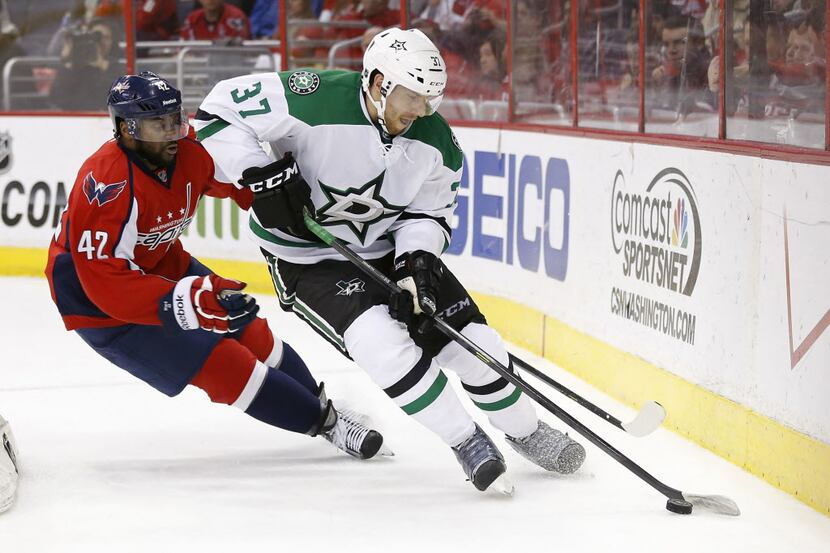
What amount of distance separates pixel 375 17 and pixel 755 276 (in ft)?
11.9

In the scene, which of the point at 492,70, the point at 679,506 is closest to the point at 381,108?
the point at 679,506

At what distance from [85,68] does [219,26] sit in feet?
2.70

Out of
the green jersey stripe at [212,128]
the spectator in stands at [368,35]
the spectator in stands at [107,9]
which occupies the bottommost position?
the green jersey stripe at [212,128]

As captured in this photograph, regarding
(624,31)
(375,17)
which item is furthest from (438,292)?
(375,17)

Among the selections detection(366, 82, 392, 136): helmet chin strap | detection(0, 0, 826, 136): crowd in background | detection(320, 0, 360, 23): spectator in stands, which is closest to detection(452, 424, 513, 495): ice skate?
detection(366, 82, 392, 136): helmet chin strap

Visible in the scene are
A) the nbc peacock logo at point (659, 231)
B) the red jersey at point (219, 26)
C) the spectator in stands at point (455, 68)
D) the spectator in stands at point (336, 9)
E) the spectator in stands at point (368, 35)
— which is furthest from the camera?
the red jersey at point (219, 26)

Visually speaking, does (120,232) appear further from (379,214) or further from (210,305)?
(379,214)

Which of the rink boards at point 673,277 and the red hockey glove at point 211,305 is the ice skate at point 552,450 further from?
the red hockey glove at point 211,305

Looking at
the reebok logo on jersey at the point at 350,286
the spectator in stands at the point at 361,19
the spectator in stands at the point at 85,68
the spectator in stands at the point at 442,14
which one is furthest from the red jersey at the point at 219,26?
the reebok logo on jersey at the point at 350,286

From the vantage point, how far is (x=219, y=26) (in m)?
7.05

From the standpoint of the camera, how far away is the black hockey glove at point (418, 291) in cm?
305

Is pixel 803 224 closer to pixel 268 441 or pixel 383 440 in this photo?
pixel 383 440

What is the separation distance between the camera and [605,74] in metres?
4.54

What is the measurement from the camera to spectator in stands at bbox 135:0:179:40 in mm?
7098
